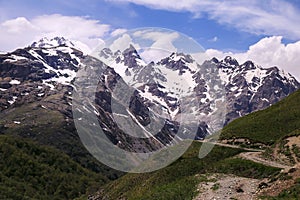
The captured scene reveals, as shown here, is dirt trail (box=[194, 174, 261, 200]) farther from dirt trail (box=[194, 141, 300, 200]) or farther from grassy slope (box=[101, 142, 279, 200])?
grassy slope (box=[101, 142, 279, 200])

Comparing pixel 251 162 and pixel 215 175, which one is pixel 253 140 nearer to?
pixel 251 162

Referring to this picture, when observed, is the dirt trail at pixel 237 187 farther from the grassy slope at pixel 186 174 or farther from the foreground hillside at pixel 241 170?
the grassy slope at pixel 186 174

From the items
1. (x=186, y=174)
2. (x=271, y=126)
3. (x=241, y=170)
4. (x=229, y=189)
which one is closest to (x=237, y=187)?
(x=229, y=189)

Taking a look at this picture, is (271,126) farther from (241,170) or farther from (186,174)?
(241,170)

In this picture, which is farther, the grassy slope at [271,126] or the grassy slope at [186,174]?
the grassy slope at [271,126]

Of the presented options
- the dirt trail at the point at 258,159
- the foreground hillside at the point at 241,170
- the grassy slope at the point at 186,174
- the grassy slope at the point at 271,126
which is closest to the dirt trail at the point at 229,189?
the foreground hillside at the point at 241,170

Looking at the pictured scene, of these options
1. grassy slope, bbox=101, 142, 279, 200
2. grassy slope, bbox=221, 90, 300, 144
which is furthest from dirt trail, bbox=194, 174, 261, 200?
grassy slope, bbox=221, 90, 300, 144
